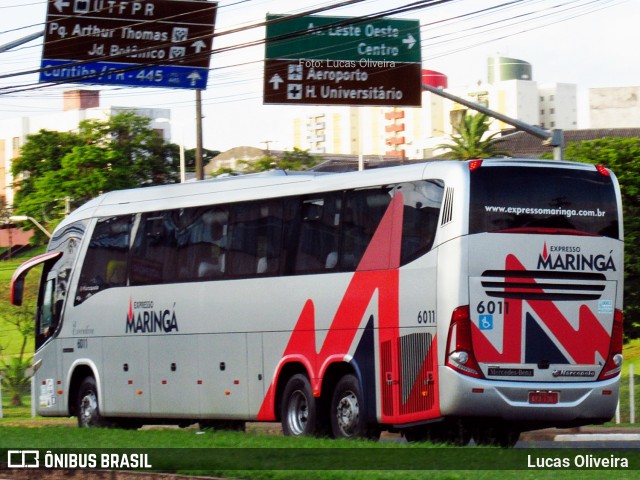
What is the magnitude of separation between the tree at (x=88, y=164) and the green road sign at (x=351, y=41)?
3639 cm

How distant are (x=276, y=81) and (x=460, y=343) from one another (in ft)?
40.1

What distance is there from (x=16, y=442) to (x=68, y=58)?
10794 mm

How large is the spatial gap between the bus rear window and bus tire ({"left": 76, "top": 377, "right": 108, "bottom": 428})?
905cm

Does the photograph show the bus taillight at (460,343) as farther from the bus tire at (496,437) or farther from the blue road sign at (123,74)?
the blue road sign at (123,74)

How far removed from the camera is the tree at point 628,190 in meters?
32.6

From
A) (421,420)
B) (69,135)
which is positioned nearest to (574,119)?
(69,135)

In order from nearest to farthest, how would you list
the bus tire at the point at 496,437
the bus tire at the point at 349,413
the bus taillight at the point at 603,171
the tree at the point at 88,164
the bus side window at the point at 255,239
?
the bus taillight at the point at 603,171 → the bus tire at the point at 349,413 → the bus tire at the point at 496,437 → the bus side window at the point at 255,239 → the tree at the point at 88,164

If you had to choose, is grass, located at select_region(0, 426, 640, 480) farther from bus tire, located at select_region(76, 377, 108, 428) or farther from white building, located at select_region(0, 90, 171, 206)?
white building, located at select_region(0, 90, 171, 206)

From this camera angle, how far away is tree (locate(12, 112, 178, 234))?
2611 inches

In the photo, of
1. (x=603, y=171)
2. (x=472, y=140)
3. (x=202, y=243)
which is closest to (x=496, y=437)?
(x=603, y=171)

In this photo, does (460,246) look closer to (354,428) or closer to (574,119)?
(354,428)

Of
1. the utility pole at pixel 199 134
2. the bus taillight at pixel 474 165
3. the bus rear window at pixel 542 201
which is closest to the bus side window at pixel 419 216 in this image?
the bus taillight at pixel 474 165

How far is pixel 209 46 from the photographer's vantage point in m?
26.0

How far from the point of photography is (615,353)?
52.2 feet
